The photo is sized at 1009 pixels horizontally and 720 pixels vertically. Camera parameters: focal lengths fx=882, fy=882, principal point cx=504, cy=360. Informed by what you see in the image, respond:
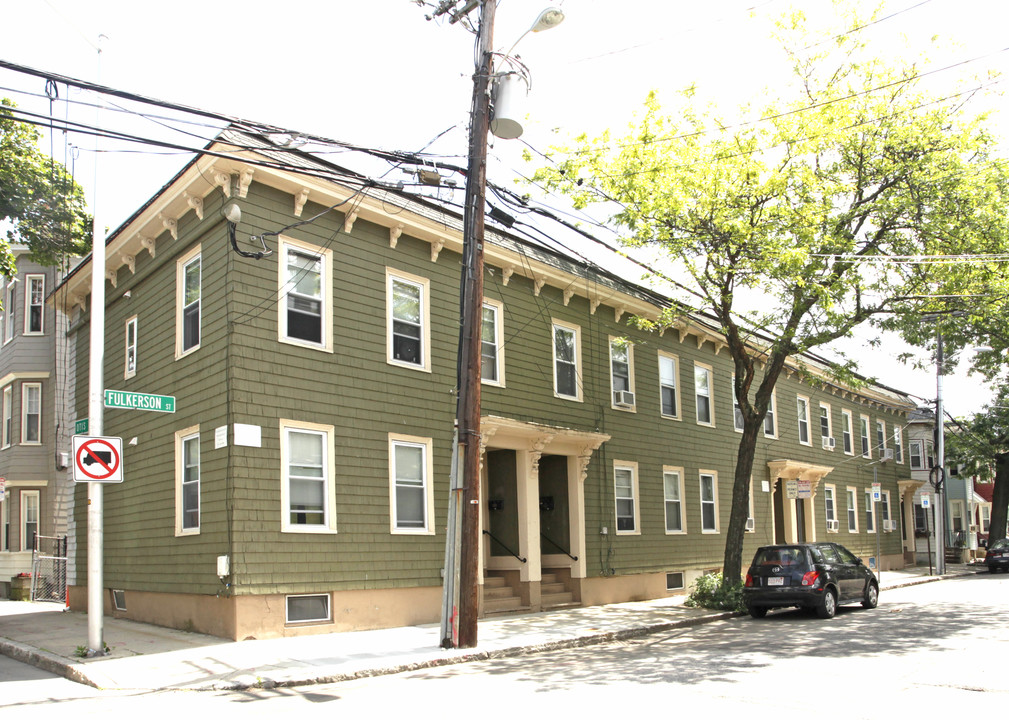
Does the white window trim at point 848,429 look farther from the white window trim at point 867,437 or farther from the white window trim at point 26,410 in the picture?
the white window trim at point 26,410

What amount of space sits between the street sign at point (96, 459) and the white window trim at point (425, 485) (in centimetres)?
532

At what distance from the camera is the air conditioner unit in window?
2217 centimetres

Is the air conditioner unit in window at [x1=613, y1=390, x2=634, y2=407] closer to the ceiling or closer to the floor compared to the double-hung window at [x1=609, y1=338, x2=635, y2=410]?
closer to the floor

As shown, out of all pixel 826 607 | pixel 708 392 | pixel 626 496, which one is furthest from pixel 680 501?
pixel 826 607

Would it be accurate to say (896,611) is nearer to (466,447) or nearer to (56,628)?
(466,447)

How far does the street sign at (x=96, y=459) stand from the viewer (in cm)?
1152

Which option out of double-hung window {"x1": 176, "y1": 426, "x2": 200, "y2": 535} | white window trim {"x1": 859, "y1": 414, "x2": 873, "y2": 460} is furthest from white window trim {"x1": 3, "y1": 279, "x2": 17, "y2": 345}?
white window trim {"x1": 859, "y1": 414, "x2": 873, "y2": 460}

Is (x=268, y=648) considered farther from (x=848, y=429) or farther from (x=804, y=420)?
(x=848, y=429)

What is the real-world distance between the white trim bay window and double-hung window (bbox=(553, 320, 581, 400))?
6937 millimetres

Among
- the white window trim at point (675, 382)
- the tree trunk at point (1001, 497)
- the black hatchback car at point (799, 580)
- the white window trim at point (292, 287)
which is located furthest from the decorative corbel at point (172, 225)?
the tree trunk at point (1001, 497)

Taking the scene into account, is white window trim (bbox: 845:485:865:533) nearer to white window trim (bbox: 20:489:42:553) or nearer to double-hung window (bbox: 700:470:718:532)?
double-hung window (bbox: 700:470:718:532)

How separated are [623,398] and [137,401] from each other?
42.8ft

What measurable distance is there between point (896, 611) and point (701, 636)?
621 centimetres

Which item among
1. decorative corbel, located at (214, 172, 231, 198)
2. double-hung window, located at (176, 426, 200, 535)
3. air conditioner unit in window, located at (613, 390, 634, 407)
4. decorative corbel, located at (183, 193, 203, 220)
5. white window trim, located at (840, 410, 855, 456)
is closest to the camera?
decorative corbel, located at (214, 172, 231, 198)
